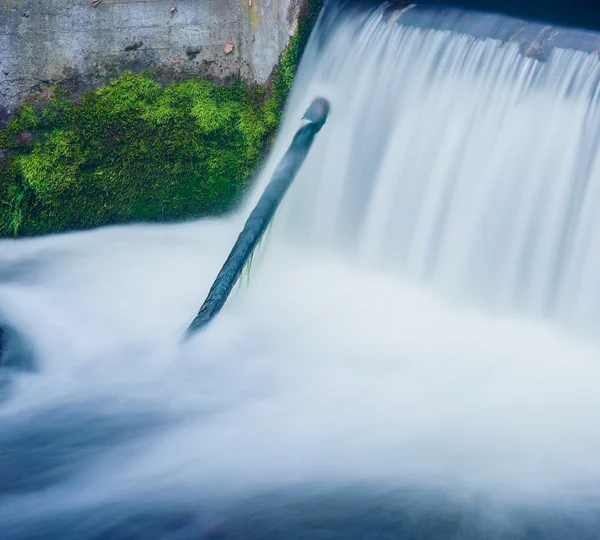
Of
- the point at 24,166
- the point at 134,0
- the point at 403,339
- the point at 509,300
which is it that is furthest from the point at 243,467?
the point at 134,0

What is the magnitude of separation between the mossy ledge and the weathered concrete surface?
4.9 inches

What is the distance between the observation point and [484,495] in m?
4.11

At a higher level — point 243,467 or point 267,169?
point 267,169

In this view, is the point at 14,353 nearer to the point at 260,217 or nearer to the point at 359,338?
the point at 260,217

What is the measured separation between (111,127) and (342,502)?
427 cm

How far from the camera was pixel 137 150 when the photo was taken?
7199 millimetres

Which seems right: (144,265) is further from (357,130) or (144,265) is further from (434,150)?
(434,150)

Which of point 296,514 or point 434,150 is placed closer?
point 296,514

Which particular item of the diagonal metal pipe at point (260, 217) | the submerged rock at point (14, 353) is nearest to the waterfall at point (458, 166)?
→ the diagonal metal pipe at point (260, 217)

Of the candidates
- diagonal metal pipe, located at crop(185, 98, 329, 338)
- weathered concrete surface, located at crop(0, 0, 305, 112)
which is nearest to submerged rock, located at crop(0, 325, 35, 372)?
diagonal metal pipe, located at crop(185, 98, 329, 338)

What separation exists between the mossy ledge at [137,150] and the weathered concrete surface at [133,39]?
0.12 meters

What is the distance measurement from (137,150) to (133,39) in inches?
36.9

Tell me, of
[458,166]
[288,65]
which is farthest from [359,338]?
[288,65]

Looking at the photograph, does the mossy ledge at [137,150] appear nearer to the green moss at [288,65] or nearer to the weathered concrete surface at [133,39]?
the green moss at [288,65]
